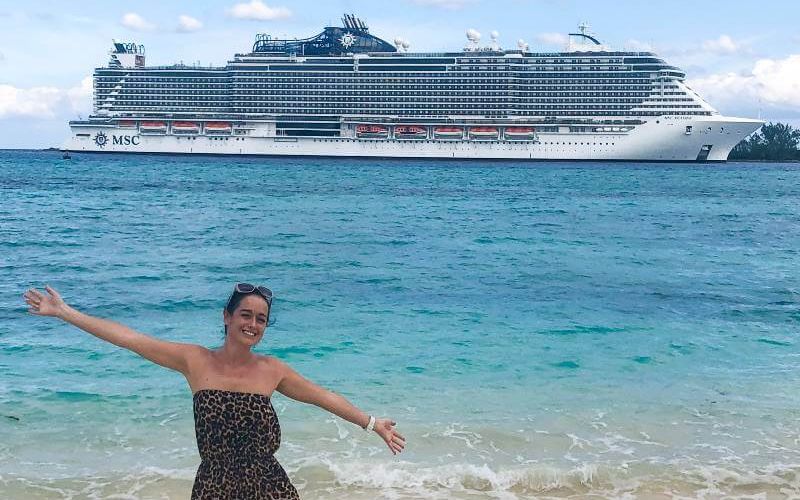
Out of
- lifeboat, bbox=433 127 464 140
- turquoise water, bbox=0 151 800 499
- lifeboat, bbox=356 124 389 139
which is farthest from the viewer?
lifeboat, bbox=356 124 389 139

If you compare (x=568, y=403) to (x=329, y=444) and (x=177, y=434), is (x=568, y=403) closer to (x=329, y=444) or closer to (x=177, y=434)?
(x=329, y=444)

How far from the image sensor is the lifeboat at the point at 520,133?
82.8 metres

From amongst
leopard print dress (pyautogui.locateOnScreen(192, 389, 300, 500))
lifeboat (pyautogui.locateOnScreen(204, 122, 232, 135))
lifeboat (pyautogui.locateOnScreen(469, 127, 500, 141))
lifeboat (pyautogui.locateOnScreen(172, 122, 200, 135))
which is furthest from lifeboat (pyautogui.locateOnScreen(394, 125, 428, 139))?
leopard print dress (pyautogui.locateOnScreen(192, 389, 300, 500))

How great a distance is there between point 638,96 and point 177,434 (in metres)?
81.4

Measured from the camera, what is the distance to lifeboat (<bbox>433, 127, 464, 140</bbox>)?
83.6m

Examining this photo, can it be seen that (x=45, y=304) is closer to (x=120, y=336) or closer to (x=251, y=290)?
(x=120, y=336)

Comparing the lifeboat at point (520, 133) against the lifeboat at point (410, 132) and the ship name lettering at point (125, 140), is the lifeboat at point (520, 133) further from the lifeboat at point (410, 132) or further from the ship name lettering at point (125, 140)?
the ship name lettering at point (125, 140)

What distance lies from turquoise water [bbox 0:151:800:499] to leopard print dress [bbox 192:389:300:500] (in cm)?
359

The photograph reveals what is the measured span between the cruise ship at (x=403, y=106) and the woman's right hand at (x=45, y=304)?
7989 cm

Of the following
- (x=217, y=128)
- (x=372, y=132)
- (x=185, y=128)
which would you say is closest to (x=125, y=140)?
(x=185, y=128)

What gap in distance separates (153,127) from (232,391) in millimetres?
90199

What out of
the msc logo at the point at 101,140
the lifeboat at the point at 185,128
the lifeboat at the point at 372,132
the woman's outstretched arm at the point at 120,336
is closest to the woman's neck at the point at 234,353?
the woman's outstretched arm at the point at 120,336

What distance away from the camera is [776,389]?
965cm

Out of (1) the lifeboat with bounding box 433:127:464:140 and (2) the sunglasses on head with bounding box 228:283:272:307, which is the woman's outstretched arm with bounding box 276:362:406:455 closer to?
(2) the sunglasses on head with bounding box 228:283:272:307
